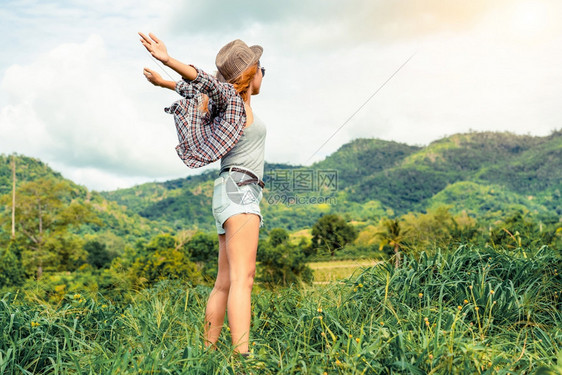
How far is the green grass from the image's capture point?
78.5 inches

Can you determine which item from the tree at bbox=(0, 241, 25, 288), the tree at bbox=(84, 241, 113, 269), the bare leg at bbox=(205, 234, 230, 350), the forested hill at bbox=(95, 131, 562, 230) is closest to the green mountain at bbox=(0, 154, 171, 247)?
the forested hill at bbox=(95, 131, 562, 230)

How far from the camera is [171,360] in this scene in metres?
2.12

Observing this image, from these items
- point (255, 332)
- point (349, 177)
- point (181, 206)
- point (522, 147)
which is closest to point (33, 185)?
point (255, 332)

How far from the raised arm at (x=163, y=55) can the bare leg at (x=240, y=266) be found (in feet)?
2.67

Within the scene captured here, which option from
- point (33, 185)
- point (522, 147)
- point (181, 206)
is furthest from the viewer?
point (522, 147)

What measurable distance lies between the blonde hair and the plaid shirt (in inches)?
2.2

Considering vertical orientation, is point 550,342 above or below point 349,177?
below

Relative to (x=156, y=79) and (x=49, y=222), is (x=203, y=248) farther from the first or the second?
(x=156, y=79)

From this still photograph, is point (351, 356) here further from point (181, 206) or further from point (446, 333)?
point (181, 206)

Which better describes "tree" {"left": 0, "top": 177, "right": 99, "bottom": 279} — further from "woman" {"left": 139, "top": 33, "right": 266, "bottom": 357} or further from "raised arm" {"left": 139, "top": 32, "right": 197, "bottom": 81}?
"raised arm" {"left": 139, "top": 32, "right": 197, "bottom": 81}

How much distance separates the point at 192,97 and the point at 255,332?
1.64 m

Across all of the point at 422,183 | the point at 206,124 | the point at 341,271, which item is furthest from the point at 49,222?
the point at 422,183

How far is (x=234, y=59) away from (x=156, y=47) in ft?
1.63

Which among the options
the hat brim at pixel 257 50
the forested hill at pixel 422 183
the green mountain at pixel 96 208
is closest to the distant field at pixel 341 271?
the hat brim at pixel 257 50
